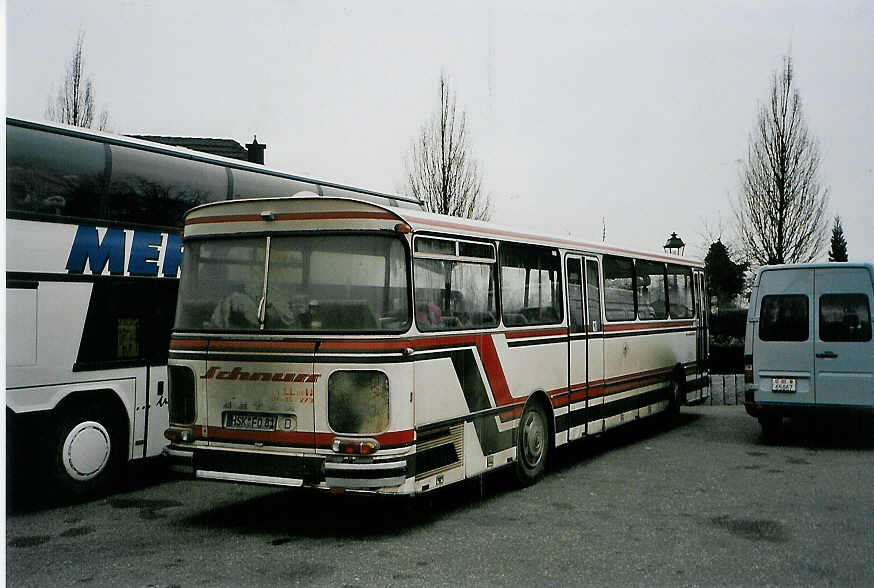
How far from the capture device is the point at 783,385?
12.4 m

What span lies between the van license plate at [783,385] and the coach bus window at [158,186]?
7.68 metres

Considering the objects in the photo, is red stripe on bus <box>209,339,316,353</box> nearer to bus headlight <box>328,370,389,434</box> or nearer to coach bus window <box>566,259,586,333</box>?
bus headlight <box>328,370,389,434</box>

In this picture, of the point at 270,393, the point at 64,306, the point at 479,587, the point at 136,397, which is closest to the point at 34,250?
the point at 64,306

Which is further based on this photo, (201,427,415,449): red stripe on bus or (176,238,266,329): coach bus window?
(176,238,266,329): coach bus window

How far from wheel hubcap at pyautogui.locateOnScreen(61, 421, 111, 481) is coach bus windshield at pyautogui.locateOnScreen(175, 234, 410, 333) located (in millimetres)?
1894

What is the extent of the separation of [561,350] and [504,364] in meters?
1.56

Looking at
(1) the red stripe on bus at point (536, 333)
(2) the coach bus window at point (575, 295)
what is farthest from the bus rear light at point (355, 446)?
(2) the coach bus window at point (575, 295)

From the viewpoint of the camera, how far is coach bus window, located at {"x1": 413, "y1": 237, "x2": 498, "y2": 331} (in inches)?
308

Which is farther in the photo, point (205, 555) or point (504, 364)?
point (504, 364)

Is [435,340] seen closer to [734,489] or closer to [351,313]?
[351,313]

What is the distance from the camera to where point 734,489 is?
9.41m

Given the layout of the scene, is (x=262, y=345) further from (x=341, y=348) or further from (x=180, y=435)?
(x=180, y=435)

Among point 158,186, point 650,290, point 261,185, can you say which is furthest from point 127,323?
point 650,290

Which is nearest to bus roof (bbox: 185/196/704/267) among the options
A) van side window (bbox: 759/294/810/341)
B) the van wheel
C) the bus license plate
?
the bus license plate
